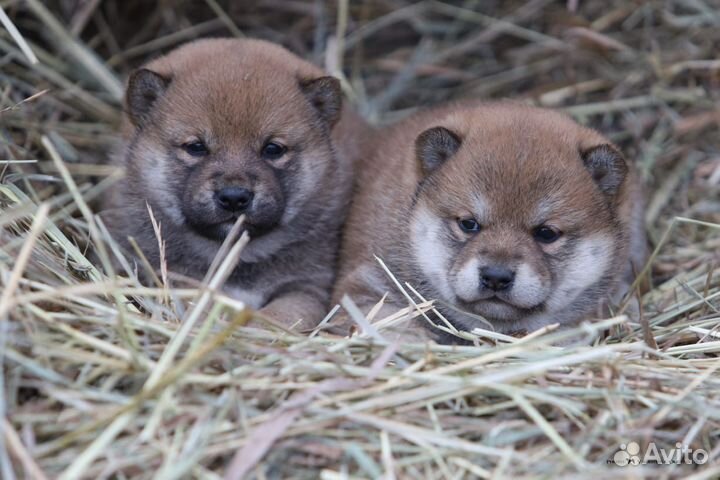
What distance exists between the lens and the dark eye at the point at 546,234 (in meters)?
4.58

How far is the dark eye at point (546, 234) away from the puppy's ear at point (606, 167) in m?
0.43

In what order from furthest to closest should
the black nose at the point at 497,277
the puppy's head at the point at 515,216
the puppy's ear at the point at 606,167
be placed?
the puppy's ear at the point at 606,167 → the puppy's head at the point at 515,216 → the black nose at the point at 497,277

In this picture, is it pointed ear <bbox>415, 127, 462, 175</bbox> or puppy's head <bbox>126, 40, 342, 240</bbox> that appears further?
puppy's head <bbox>126, 40, 342, 240</bbox>

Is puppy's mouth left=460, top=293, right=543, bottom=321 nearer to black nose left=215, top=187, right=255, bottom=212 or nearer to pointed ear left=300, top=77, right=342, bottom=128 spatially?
black nose left=215, top=187, right=255, bottom=212

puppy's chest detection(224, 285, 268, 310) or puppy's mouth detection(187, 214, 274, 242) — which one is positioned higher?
puppy's mouth detection(187, 214, 274, 242)

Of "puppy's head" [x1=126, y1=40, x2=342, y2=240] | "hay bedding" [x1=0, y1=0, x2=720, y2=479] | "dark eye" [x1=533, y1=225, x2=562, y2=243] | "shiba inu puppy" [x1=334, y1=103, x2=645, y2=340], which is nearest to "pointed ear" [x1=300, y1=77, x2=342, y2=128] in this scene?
"puppy's head" [x1=126, y1=40, x2=342, y2=240]

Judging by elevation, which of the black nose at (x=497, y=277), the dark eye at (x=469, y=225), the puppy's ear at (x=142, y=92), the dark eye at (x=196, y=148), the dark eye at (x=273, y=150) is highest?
the puppy's ear at (x=142, y=92)

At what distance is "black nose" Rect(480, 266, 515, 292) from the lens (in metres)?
4.39

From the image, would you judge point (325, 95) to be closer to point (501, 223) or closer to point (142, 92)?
point (142, 92)

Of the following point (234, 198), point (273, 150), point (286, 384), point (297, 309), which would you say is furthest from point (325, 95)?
point (286, 384)

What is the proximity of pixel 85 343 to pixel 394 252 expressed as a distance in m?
1.84

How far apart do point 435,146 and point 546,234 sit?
0.76m

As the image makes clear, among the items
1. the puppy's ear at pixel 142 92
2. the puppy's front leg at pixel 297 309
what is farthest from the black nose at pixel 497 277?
the puppy's ear at pixel 142 92

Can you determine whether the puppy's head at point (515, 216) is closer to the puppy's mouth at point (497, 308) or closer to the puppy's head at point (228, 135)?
the puppy's mouth at point (497, 308)
